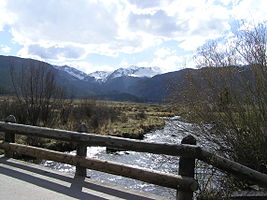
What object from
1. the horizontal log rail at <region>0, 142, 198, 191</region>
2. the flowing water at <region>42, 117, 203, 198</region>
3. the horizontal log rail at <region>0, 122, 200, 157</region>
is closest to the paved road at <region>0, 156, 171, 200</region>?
the horizontal log rail at <region>0, 142, 198, 191</region>

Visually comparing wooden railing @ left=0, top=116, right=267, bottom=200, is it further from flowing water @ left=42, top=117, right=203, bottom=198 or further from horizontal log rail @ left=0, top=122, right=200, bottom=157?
flowing water @ left=42, top=117, right=203, bottom=198

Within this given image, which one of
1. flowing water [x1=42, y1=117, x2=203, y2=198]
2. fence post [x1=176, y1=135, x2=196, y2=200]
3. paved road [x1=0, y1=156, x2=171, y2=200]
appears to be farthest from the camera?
flowing water [x1=42, y1=117, x2=203, y2=198]

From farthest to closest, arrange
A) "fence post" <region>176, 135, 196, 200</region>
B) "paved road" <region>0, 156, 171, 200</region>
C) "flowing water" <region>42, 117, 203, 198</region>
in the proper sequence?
"flowing water" <region>42, 117, 203, 198</region>, "paved road" <region>0, 156, 171, 200</region>, "fence post" <region>176, 135, 196, 200</region>

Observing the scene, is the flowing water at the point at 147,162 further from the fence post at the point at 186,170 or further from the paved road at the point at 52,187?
the fence post at the point at 186,170

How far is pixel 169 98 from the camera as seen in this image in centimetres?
979

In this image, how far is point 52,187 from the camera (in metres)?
6.20

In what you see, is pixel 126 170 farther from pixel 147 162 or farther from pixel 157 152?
pixel 147 162

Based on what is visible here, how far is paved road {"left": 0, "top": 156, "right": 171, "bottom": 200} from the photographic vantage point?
5.70 metres

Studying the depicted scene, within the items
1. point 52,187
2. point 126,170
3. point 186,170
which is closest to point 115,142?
point 126,170

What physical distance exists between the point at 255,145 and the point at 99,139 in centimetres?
387

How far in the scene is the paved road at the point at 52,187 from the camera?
5699 mm

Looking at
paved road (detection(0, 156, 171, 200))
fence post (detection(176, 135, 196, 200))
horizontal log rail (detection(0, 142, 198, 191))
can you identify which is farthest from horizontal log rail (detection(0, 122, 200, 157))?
paved road (detection(0, 156, 171, 200))

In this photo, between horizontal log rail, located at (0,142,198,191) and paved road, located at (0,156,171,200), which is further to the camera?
paved road, located at (0,156,171,200)

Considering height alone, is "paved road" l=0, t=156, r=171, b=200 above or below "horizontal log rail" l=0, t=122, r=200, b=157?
below
